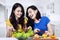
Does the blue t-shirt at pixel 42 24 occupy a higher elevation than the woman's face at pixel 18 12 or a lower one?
lower

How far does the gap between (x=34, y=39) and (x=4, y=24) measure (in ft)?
1.20

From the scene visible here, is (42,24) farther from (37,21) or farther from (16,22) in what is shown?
(16,22)

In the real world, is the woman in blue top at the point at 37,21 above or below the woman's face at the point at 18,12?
below

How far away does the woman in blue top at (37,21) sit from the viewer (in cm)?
217

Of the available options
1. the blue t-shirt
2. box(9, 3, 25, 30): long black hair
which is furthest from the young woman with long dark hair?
the blue t-shirt

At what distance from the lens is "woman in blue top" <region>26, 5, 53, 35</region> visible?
7.11ft

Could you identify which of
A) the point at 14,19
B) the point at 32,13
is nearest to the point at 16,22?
the point at 14,19

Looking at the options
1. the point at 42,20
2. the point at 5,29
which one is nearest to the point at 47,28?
the point at 42,20

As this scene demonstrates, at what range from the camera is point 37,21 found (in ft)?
7.20

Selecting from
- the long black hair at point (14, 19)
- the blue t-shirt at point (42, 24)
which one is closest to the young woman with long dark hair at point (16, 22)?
the long black hair at point (14, 19)

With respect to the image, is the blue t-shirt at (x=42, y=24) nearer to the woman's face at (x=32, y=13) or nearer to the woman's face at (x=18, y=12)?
the woman's face at (x=32, y=13)

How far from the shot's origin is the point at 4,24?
7.00 feet

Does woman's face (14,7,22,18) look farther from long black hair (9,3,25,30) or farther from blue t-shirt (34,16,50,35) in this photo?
blue t-shirt (34,16,50,35)

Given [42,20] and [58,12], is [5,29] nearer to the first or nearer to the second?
[42,20]
